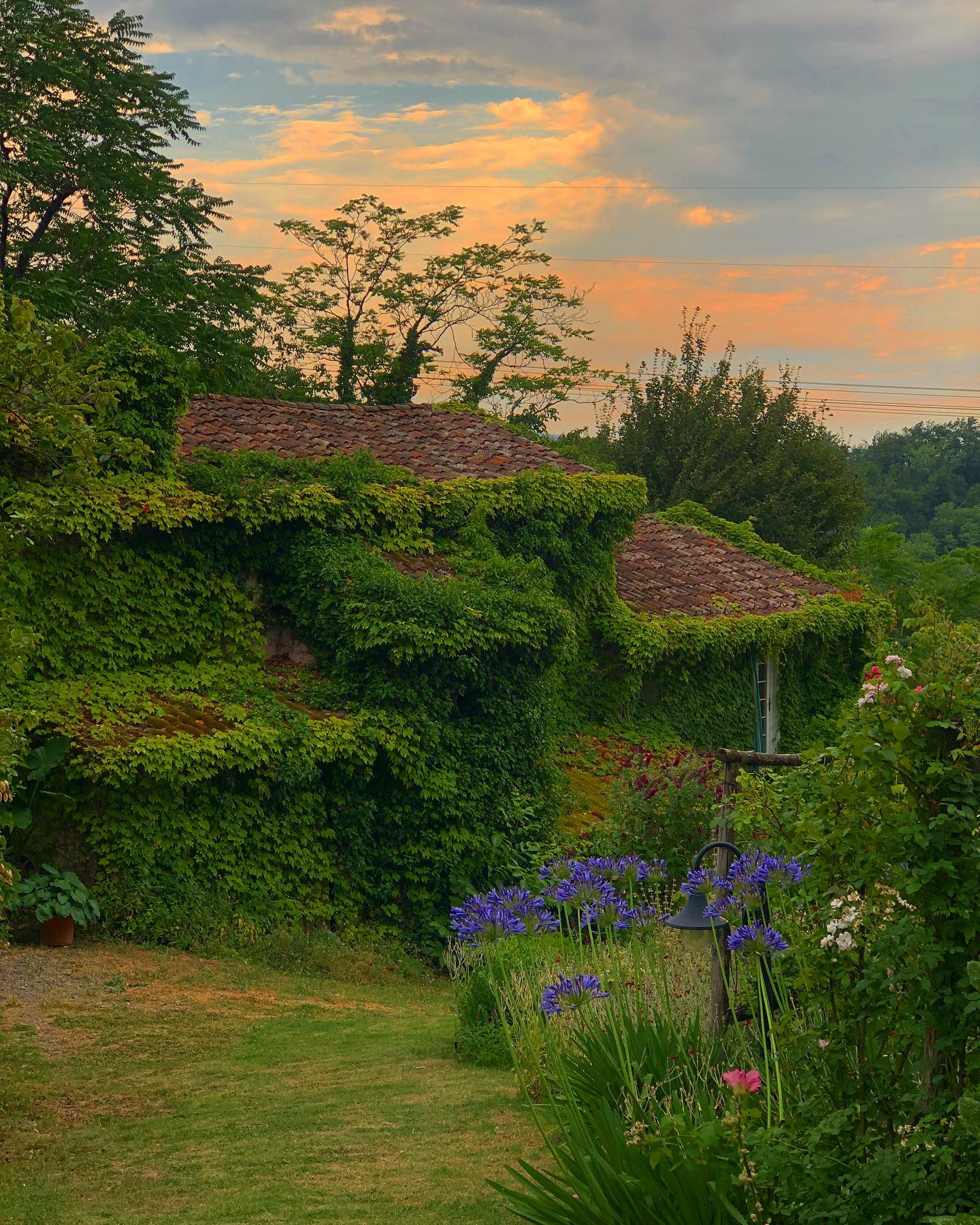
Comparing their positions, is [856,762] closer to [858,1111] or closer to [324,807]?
[858,1111]

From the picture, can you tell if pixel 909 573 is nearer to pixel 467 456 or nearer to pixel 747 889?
pixel 467 456

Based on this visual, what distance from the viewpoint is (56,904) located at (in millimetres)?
12141

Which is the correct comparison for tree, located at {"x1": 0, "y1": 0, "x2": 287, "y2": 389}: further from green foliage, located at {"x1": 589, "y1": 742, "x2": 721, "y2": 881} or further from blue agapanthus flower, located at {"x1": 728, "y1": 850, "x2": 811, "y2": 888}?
blue agapanthus flower, located at {"x1": 728, "y1": 850, "x2": 811, "y2": 888}

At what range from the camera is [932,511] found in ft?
248

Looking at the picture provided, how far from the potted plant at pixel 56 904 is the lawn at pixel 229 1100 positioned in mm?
237

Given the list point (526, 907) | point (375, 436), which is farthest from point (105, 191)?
point (526, 907)

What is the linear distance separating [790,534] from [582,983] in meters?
34.7

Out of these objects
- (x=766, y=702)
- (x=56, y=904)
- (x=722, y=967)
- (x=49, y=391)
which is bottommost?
(x=56, y=904)

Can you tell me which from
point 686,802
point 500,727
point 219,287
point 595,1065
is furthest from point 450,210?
point 595,1065

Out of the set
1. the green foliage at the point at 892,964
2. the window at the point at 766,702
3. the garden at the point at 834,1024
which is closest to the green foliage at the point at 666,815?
the garden at the point at 834,1024

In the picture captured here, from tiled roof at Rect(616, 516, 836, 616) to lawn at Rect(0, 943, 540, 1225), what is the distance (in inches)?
Answer: 484

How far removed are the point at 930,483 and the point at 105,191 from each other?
62.3 meters

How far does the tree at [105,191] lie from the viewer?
972 inches

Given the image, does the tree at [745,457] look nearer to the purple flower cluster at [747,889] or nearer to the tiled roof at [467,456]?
the tiled roof at [467,456]
